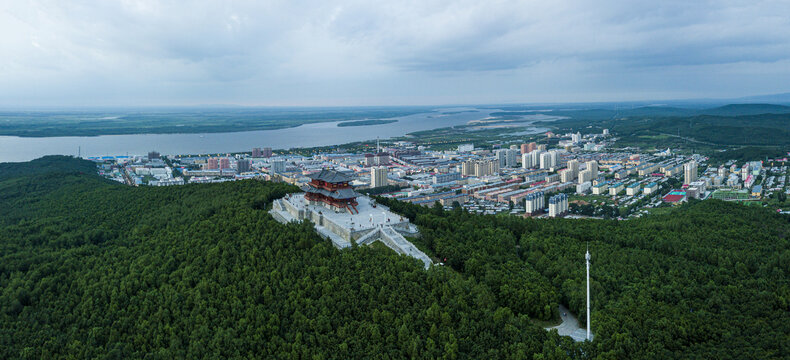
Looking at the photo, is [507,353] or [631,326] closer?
[507,353]

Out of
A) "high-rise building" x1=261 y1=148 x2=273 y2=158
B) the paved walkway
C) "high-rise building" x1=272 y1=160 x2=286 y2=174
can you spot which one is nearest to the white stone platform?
the paved walkway

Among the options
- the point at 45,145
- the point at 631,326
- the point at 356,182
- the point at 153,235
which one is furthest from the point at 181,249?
the point at 45,145

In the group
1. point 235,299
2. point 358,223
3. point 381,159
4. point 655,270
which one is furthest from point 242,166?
point 655,270

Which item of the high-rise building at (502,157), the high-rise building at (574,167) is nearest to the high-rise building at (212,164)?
the high-rise building at (502,157)

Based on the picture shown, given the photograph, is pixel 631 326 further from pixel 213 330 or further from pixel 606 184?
pixel 606 184

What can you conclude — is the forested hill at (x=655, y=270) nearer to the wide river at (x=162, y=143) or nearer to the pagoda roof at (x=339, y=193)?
the pagoda roof at (x=339, y=193)

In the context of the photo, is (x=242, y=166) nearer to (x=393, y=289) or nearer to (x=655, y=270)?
(x=393, y=289)
